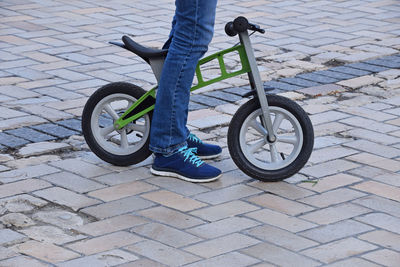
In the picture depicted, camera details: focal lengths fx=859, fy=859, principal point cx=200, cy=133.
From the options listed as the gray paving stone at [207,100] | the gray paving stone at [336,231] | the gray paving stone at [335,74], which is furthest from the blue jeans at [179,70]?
the gray paving stone at [335,74]

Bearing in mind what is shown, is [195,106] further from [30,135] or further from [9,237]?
[9,237]

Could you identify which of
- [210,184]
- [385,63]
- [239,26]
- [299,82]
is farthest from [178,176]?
[385,63]

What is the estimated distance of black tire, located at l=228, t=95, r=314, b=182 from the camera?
4.11 metres

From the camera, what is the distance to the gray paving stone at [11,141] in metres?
4.63

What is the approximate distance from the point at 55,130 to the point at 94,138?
22.8 inches

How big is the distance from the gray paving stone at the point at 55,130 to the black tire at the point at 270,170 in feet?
3.69

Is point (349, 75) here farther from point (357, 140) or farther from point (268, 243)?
point (268, 243)

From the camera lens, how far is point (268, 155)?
14.9ft

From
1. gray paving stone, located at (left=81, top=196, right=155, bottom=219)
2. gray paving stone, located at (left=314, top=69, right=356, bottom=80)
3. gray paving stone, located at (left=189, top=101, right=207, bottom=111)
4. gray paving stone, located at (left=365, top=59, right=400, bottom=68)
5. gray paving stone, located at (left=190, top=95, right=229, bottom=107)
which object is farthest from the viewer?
gray paving stone, located at (left=365, top=59, right=400, bottom=68)

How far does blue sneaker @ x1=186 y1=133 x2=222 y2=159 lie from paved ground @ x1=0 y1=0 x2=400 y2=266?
83mm

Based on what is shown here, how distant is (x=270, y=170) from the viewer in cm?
415

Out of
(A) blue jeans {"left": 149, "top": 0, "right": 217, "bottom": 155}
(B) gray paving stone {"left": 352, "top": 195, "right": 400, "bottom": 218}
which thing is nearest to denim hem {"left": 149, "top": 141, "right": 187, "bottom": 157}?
(A) blue jeans {"left": 149, "top": 0, "right": 217, "bottom": 155}

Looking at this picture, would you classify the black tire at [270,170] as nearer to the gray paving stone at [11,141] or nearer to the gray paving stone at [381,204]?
the gray paving stone at [381,204]

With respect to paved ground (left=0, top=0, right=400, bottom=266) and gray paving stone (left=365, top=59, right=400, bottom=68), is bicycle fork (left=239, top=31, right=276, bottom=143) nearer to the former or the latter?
paved ground (left=0, top=0, right=400, bottom=266)
